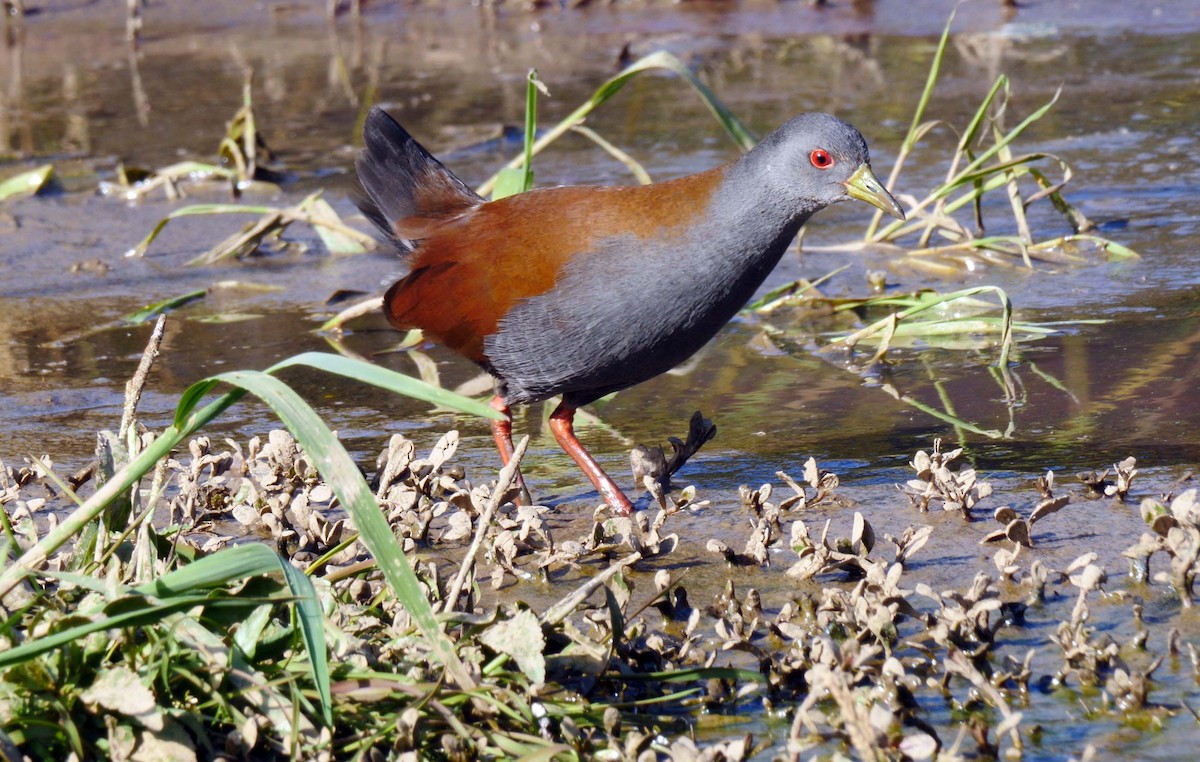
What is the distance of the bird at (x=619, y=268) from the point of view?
3.85 m

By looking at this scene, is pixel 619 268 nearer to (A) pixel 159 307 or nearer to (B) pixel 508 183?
(B) pixel 508 183

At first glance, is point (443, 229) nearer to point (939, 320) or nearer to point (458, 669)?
point (939, 320)

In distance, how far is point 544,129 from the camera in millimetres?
9180

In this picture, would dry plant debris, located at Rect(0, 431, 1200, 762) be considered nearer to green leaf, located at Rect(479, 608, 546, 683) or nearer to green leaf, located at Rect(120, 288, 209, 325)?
green leaf, located at Rect(479, 608, 546, 683)

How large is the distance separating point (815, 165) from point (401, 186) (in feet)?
5.06

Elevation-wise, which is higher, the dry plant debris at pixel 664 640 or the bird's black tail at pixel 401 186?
the bird's black tail at pixel 401 186

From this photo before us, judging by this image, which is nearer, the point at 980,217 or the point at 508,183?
the point at 508,183

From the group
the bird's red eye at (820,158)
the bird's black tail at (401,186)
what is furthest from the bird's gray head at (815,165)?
the bird's black tail at (401,186)

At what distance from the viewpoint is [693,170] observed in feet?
25.9

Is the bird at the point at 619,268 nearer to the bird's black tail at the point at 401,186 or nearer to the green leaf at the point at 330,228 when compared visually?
the bird's black tail at the point at 401,186

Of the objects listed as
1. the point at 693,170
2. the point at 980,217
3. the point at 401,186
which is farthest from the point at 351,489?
the point at 693,170

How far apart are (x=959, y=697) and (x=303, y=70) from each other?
32.8 ft

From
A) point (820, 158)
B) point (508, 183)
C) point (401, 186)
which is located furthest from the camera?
point (508, 183)

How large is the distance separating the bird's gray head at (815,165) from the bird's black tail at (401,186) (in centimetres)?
121
